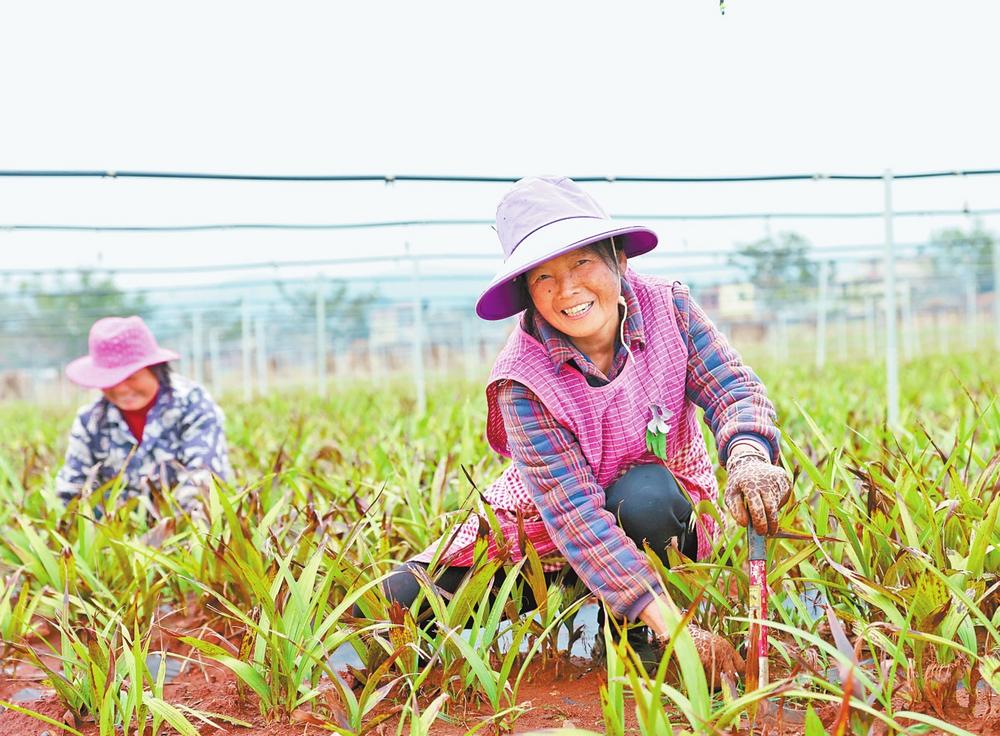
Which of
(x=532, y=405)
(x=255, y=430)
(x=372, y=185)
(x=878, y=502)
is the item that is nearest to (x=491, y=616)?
(x=532, y=405)

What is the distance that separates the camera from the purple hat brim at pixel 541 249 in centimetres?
157

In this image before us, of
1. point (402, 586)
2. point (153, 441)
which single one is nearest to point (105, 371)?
point (153, 441)

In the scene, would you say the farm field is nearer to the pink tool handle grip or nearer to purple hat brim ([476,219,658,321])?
the pink tool handle grip

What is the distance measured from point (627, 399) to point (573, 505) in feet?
0.78

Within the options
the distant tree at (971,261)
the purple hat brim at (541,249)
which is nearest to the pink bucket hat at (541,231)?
the purple hat brim at (541,249)

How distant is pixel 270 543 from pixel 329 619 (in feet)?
1.83

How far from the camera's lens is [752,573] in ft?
4.49

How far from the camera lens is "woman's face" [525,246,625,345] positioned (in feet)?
5.50

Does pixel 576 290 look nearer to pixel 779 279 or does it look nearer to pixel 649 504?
pixel 649 504

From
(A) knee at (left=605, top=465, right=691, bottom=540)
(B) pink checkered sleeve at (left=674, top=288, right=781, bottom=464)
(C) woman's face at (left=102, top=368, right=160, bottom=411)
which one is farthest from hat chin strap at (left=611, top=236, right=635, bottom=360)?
(C) woman's face at (left=102, top=368, right=160, bottom=411)

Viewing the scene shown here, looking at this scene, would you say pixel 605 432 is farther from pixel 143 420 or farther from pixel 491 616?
pixel 143 420

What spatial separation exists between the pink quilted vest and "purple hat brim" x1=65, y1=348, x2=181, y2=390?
154cm

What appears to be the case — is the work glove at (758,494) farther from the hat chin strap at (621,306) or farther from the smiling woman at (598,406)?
the hat chin strap at (621,306)

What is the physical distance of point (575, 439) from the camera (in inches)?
69.7
